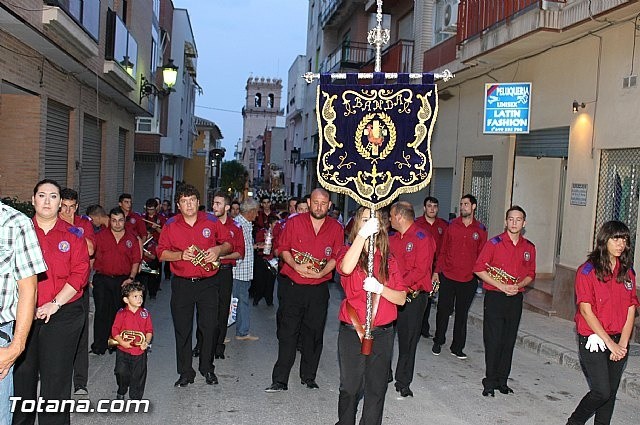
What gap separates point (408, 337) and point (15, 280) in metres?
4.53

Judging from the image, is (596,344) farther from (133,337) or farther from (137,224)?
(137,224)

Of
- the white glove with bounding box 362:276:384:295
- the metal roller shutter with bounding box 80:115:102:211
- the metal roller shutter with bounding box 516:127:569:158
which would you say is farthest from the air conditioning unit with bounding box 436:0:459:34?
the white glove with bounding box 362:276:384:295

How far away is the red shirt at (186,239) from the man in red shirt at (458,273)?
3.23 metres

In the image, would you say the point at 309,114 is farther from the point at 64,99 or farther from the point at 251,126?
the point at 251,126

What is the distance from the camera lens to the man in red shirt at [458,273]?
29.8 feet

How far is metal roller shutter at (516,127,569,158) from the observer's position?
1279cm

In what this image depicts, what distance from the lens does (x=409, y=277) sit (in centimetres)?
733

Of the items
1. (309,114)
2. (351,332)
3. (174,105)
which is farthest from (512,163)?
(309,114)

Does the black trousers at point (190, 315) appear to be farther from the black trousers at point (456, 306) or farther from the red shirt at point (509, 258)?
the black trousers at point (456, 306)

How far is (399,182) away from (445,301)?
12.7 feet

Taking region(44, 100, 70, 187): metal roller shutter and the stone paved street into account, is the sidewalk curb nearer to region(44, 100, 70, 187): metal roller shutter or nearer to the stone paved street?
the stone paved street

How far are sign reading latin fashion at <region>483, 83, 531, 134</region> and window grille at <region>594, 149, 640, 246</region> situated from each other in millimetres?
2550

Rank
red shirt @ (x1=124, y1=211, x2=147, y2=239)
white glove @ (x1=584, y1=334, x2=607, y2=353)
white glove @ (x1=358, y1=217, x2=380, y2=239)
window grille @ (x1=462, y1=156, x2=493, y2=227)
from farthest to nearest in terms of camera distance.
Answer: window grille @ (x1=462, y1=156, x2=493, y2=227)
red shirt @ (x1=124, y1=211, x2=147, y2=239)
white glove @ (x1=584, y1=334, x2=607, y2=353)
white glove @ (x1=358, y1=217, x2=380, y2=239)

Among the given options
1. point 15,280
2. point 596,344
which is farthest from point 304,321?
point 15,280
